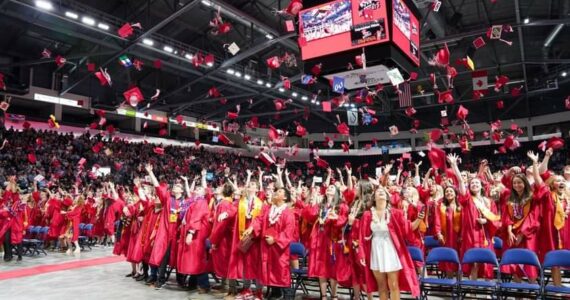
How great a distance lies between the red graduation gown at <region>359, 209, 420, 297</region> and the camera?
458 cm

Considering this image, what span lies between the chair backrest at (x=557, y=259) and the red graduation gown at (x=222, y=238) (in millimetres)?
4188

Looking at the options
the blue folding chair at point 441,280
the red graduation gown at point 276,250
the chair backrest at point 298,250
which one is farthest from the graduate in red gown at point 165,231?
Result: the blue folding chair at point 441,280

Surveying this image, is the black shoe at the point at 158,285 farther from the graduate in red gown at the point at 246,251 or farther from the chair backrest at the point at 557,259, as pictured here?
the chair backrest at the point at 557,259

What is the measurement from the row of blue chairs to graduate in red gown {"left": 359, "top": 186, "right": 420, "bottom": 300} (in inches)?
17.9

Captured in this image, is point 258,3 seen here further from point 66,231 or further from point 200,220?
point 200,220

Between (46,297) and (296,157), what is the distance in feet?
103

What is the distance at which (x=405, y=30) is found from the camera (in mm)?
9906

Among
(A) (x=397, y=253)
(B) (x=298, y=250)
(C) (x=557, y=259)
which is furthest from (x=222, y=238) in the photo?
(C) (x=557, y=259)

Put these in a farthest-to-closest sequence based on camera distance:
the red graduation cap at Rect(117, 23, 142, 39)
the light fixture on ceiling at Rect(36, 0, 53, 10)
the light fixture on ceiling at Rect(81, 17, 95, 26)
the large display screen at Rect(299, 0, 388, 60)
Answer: the red graduation cap at Rect(117, 23, 142, 39)
the light fixture on ceiling at Rect(81, 17, 95, 26)
the light fixture on ceiling at Rect(36, 0, 53, 10)
the large display screen at Rect(299, 0, 388, 60)

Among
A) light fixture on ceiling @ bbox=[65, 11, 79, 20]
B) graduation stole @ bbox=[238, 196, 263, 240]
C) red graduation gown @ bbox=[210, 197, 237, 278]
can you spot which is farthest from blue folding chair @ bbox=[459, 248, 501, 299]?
light fixture on ceiling @ bbox=[65, 11, 79, 20]

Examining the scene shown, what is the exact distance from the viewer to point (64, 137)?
2181 centimetres

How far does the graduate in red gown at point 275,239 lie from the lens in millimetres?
5629

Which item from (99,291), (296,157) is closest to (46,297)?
(99,291)

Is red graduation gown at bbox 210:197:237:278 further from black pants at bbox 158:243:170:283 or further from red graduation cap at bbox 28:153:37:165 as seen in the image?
red graduation cap at bbox 28:153:37:165
